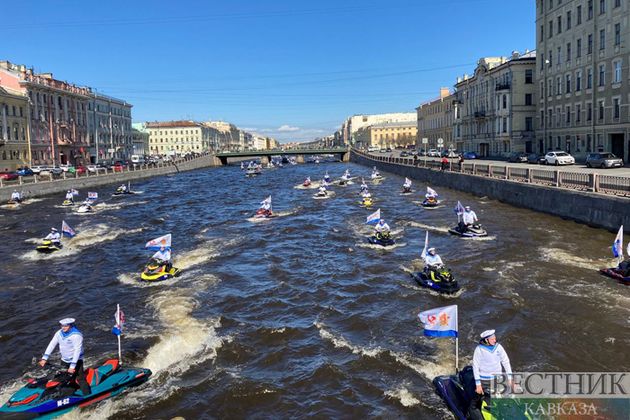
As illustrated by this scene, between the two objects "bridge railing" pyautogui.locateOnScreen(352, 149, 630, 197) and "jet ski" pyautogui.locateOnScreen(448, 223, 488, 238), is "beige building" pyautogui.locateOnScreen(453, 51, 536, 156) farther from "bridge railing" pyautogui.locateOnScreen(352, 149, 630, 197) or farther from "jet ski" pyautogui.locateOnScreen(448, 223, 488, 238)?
"jet ski" pyautogui.locateOnScreen(448, 223, 488, 238)

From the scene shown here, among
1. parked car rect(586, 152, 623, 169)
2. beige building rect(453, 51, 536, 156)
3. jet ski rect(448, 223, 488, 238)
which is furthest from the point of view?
beige building rect(453, 51, 536, 156)

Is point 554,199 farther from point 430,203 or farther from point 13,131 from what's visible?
point 13,131

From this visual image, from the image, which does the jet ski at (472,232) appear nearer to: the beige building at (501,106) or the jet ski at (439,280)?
the jet ski at (439,280)

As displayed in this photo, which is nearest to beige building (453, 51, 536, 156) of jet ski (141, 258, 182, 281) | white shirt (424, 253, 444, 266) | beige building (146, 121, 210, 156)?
white shirt (424, 253, 444, 266)

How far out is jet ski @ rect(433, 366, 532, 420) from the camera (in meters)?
8.99

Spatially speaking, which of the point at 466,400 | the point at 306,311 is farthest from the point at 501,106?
the point at 466,400

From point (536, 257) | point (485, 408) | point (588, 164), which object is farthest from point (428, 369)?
point (588, 164)

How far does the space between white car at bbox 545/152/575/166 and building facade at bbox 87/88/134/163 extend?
81.3 meters

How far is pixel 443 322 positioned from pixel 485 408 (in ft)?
7.47

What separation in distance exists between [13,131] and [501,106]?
67.2 m

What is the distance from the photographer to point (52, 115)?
81.1 metres

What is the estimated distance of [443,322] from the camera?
439 inches

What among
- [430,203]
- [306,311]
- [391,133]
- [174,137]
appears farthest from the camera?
[391,133]

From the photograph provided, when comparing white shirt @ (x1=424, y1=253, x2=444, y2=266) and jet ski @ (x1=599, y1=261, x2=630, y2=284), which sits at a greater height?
white shirt @ (x1=424, y1=253, x2=444, y2=266)
